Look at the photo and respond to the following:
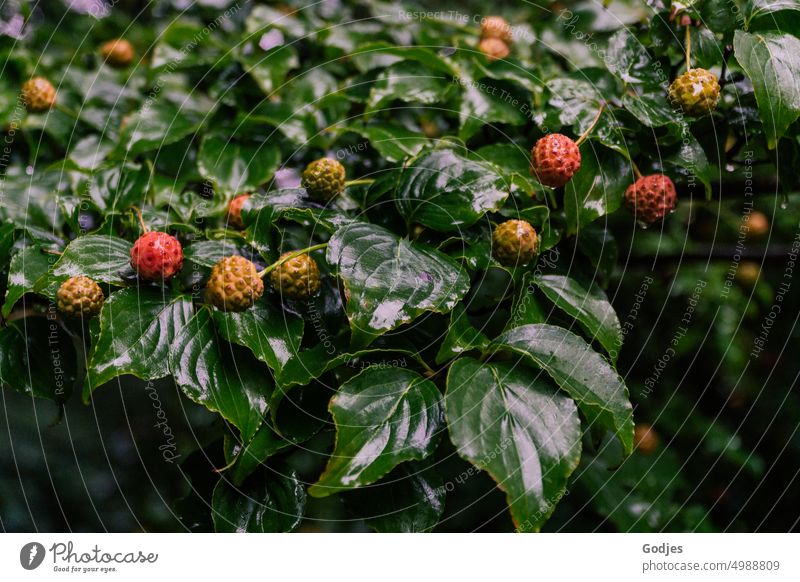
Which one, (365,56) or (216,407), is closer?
(216,407)

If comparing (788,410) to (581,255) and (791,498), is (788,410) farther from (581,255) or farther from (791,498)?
(581,255)

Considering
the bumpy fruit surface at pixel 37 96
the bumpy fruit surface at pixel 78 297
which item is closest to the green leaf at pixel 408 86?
the bumpy fruit surface at pixel 78 297

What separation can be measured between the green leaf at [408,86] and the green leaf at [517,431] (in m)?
0.38

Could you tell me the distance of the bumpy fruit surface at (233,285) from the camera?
533 millimetres

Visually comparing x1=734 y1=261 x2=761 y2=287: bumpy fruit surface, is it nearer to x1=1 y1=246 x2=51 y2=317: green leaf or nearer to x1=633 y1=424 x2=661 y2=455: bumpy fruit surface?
x1=633 y1=424 x2=661 y2=455: bumpy fruit surface

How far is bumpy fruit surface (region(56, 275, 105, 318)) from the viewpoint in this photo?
56 centimetres

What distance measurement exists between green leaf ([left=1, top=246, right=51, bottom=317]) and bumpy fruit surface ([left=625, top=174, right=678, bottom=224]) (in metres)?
0.57

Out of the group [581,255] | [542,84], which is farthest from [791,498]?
[542,84]

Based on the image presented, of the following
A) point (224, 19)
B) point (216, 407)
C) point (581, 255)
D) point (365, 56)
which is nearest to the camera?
point (216, 407)

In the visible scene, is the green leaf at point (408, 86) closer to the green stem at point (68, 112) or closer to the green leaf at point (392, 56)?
the green leaf at point (392, 56)

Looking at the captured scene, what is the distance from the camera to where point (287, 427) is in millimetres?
566

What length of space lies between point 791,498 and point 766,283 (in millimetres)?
400
